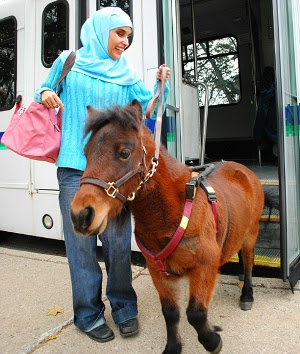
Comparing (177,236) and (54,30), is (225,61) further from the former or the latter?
(177,236)

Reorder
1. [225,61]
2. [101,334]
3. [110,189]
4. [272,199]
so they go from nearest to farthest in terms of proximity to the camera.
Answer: [110,189] → [101,334] → [272,199] → [225,61]

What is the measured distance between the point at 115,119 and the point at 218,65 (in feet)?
18.5

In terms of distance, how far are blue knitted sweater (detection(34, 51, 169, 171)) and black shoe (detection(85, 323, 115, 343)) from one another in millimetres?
1157

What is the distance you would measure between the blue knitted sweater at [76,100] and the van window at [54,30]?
6.64ft

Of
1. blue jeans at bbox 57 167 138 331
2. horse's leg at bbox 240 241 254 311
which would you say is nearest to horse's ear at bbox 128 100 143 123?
blue jeans at bbox 57 167 138 331

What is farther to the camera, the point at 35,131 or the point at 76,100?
the point at 76,100

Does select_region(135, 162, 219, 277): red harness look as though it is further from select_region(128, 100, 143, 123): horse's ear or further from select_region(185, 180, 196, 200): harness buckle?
select_region(128, 100, 143, 123): horse's ear

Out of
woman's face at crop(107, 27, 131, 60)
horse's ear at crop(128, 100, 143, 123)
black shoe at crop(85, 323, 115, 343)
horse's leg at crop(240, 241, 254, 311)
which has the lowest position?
black shoe at crop(85, 323, 115, 343)

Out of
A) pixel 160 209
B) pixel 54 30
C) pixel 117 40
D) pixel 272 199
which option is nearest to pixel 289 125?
pixel 272 199

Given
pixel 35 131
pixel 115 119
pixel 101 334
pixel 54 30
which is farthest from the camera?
pixel 54 30

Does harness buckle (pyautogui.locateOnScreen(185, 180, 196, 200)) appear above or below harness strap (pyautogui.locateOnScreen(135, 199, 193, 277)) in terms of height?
above

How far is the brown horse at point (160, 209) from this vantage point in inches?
64.8

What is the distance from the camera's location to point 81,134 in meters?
2.41

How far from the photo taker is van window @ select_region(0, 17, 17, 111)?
15.8ft
